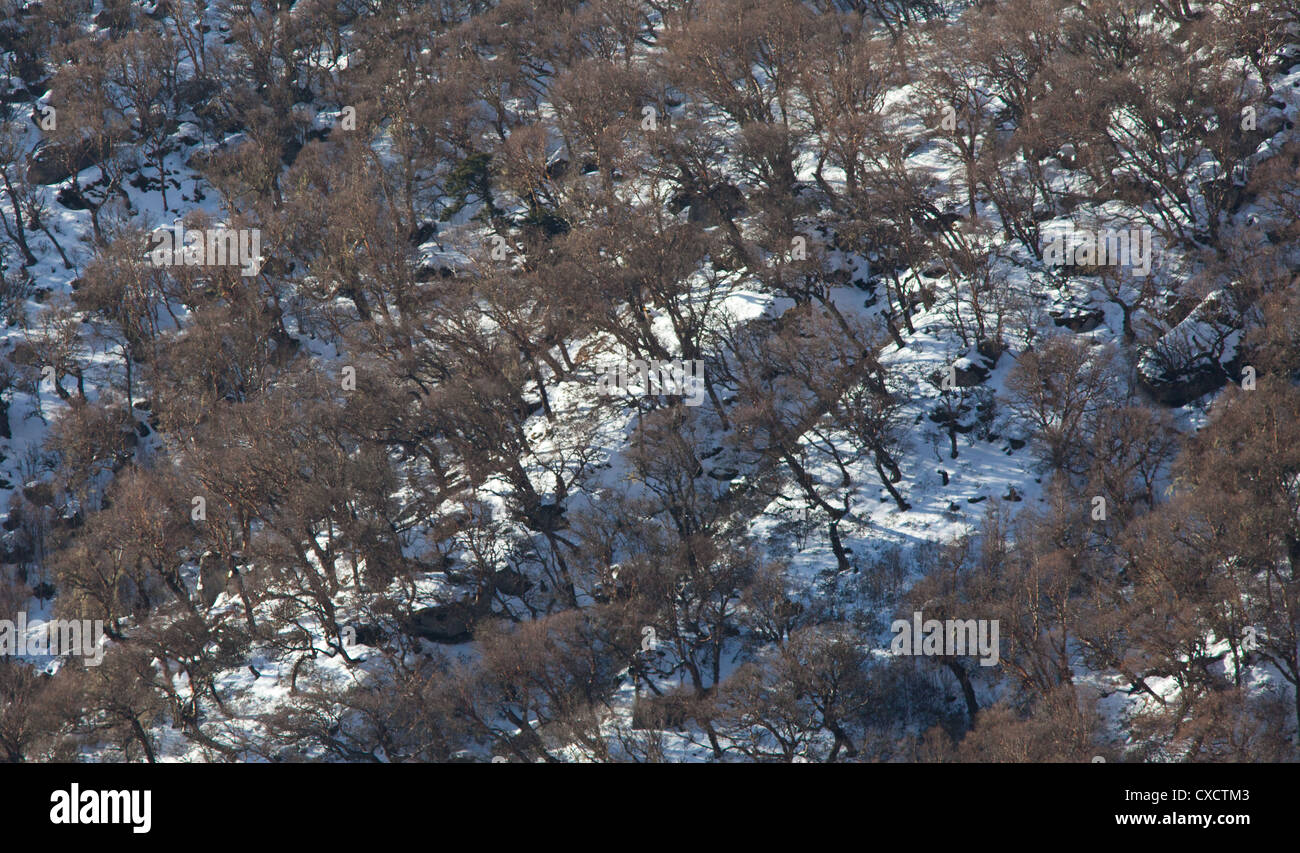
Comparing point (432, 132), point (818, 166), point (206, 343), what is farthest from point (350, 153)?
point (818, 166)

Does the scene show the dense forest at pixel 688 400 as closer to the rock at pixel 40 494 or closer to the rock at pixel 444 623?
the rock at pixel 444 623

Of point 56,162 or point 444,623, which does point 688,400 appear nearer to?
point 444,623

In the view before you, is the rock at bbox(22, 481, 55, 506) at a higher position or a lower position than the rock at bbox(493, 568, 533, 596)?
higher

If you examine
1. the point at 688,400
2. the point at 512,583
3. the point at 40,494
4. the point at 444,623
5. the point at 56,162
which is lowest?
the point at 444,623

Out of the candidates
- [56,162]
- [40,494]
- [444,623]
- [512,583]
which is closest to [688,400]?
[512,583]

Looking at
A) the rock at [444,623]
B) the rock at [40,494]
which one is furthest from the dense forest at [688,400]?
the rock at [40,494]

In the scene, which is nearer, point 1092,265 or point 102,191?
point 1092,265

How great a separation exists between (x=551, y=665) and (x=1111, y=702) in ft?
69.0

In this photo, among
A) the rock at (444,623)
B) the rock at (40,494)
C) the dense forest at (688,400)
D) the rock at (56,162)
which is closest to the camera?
the dense forest at (688,400)

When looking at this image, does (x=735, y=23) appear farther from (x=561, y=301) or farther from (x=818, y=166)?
(x=561, y=301)

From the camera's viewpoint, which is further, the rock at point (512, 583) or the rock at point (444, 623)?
the rock at point (512, 583)

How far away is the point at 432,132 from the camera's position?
85250mm

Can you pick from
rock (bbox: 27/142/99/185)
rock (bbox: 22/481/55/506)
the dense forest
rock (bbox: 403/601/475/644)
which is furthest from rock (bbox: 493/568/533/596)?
rock (bbox: 27/142/99/185)

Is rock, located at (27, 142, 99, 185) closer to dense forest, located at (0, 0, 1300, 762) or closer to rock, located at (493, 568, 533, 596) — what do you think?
dense forest, located at (0, 0, 1300, 762)
